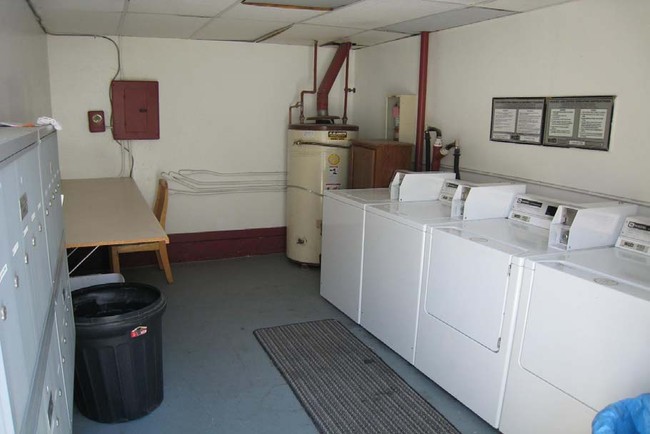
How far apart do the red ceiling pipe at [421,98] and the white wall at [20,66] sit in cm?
282

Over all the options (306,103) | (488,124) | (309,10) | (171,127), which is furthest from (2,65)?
(306,103)

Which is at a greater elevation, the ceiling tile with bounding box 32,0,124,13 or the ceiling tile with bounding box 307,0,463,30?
the ceiling tile with bounding box 307,0,463,30

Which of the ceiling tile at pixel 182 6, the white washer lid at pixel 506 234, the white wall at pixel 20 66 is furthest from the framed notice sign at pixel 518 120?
the white wall at pixel 20 66

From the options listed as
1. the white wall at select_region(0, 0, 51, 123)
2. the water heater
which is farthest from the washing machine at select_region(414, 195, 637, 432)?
the white wall at select_region(0, 0, 51, 123)

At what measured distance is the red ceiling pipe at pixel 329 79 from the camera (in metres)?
4.81

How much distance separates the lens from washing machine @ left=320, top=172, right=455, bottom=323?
140 inches

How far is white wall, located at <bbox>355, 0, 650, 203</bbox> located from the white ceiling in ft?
0.49

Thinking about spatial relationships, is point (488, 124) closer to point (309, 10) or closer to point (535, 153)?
point (535, 153)

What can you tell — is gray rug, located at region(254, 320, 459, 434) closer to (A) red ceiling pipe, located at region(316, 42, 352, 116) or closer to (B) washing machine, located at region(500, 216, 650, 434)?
(B) washing machine, located at region(500, 216, 650, 434)

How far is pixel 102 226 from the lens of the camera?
2922 mm

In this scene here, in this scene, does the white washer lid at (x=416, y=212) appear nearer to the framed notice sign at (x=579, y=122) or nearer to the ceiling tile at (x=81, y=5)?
the framed notice sign at (x=579, y=122)

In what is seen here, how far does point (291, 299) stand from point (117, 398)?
6.22 ft

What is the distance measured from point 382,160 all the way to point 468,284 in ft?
6.03

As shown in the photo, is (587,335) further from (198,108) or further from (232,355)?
(198,108)
